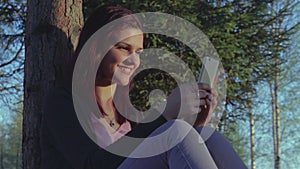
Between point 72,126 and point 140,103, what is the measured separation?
17.9 feet

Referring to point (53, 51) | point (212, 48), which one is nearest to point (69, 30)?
point (53, 51)

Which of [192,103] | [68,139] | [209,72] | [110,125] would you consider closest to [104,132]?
[110,125]

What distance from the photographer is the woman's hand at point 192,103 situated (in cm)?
185

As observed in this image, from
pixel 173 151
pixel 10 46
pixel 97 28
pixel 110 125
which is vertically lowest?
pixel 10 46

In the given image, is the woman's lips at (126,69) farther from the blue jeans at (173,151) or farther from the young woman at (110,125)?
the blue jeans at (173,151)

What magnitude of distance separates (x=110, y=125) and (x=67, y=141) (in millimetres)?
340

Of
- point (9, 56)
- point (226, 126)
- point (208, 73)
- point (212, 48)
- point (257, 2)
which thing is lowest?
point (226, 126)

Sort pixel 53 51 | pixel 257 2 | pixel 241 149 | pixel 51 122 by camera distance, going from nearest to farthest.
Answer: pixel 51 122, pixel 53 51, pixel 257 2, pixel 241 149

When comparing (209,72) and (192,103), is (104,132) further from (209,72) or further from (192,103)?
(209,72)

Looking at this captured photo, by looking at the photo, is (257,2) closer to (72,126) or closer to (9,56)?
(9,56)

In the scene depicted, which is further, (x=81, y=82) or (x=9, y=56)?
(x=9, y=56)

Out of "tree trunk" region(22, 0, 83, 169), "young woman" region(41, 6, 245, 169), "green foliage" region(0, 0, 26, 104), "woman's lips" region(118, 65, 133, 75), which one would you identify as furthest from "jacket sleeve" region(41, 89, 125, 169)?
"green foliage" region(0, 0, 26, 104)

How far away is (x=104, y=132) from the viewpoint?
6.33 ft

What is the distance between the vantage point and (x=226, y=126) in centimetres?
886
